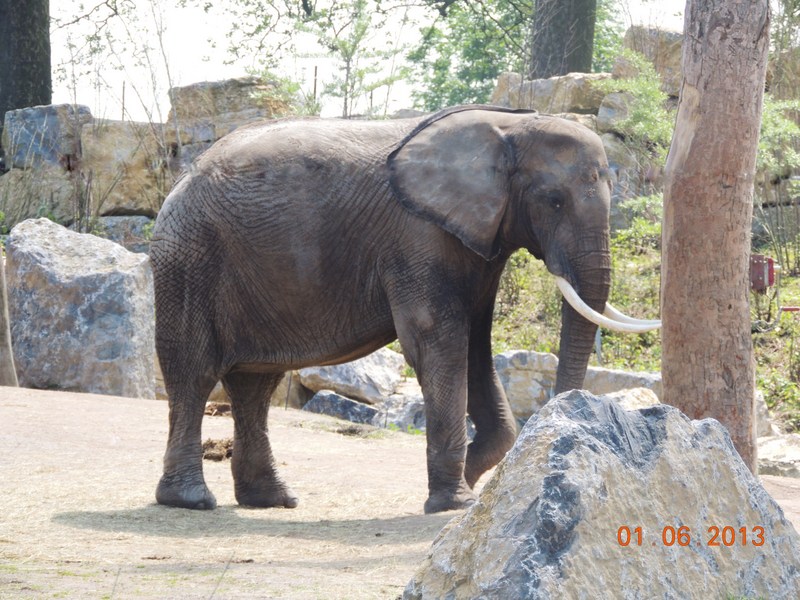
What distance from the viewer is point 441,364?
740 cm

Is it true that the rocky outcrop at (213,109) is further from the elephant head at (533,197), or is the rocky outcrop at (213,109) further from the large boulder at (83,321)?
the elephant head at (533,197)

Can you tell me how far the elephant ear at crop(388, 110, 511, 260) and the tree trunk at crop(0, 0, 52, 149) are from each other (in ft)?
50.8

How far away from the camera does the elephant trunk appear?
735 cm

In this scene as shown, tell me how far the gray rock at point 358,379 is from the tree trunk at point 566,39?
850cm

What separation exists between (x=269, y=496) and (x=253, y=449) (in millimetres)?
315

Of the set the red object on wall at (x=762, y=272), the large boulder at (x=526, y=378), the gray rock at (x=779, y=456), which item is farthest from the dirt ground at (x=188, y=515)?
the red object on wall at (x=762, y=272)

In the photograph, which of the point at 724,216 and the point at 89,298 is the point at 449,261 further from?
the point at 89,298

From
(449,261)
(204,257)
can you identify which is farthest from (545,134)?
(204,257)

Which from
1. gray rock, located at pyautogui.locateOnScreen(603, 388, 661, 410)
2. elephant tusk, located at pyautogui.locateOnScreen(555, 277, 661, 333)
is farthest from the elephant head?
gray rock, located at pyautogui.locateOnScreen(603, 388, 661, 410)

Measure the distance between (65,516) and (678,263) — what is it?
375 centimetres

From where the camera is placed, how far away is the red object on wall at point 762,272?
13.8 metres

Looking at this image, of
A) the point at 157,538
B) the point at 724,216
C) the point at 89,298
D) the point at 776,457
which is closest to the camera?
the point at 157,538

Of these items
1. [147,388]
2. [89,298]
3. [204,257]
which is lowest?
[147,388]

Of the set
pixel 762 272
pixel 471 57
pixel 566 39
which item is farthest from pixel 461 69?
pixel 762 272
